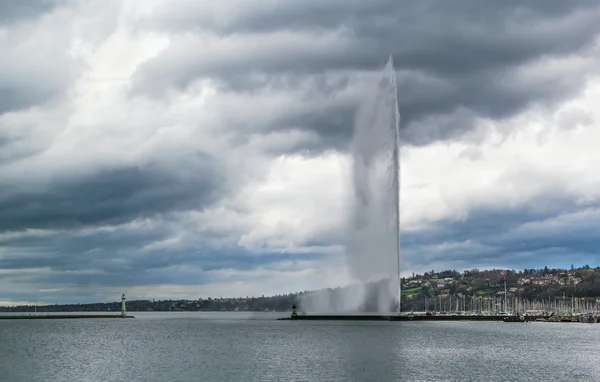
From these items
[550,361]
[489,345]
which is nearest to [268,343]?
[489,345]

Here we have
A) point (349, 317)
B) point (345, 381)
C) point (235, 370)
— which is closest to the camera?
point (345, 381)

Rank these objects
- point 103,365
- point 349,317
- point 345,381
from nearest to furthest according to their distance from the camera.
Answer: point 345,381 < point 103,365 < point 349,317

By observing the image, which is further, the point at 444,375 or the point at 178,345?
the point at 178,345

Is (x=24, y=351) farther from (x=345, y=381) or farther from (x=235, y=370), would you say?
(x=345, y=381)

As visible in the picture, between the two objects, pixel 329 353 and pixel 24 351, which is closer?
pixel 329 353

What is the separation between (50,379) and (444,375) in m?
36.3

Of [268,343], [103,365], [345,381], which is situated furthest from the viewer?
[268,343]

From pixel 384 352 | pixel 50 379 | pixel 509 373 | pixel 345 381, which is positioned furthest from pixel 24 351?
pixel 509 373

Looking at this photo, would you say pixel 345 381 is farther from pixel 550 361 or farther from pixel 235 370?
pixel 550 361

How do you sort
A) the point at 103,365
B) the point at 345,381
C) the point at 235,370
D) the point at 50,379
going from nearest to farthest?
the point at 345,381 → the point at 50,379 → the point at 235,370 → the point at 103,365

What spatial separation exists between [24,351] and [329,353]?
1893 inches

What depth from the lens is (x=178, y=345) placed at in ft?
362

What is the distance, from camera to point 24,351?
343 feet

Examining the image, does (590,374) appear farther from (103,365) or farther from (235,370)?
(103,365)
